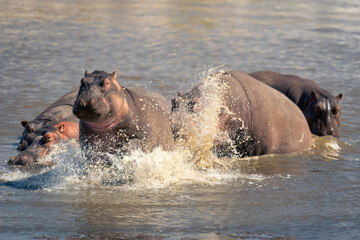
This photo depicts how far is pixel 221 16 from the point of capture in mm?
23672

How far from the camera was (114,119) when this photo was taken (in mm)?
6734

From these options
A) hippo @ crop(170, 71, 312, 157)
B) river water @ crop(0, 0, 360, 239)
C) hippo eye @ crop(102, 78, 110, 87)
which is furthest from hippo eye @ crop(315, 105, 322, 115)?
hippo eye @ crop(102, 78, 110, 87)

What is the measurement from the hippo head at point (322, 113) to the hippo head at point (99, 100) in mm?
4128

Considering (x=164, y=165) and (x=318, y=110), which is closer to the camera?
(x=164, y=165)

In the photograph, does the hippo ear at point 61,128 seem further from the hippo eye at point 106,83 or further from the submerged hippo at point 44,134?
the hippo eye at point 106,83

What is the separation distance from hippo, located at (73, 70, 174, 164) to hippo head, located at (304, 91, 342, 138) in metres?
3.41

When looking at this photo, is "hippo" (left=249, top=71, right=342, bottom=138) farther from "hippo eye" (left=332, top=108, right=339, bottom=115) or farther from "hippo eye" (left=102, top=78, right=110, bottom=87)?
"hippo eye" (left=102, top=78, right=110, bottom=87)

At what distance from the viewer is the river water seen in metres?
5.87

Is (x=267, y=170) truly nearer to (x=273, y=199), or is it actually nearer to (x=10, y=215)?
(x=273, y=199)

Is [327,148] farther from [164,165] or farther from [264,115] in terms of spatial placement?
[164,165]

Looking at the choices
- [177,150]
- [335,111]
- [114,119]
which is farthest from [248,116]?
[335,111]

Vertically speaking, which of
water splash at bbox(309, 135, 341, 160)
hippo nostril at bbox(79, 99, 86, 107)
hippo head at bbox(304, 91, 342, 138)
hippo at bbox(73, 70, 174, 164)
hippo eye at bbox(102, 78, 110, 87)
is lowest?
water splash at bbox(309, 135, 341, 160)

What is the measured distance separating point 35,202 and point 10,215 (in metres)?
→ 0.40

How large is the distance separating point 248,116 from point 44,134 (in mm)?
2443
